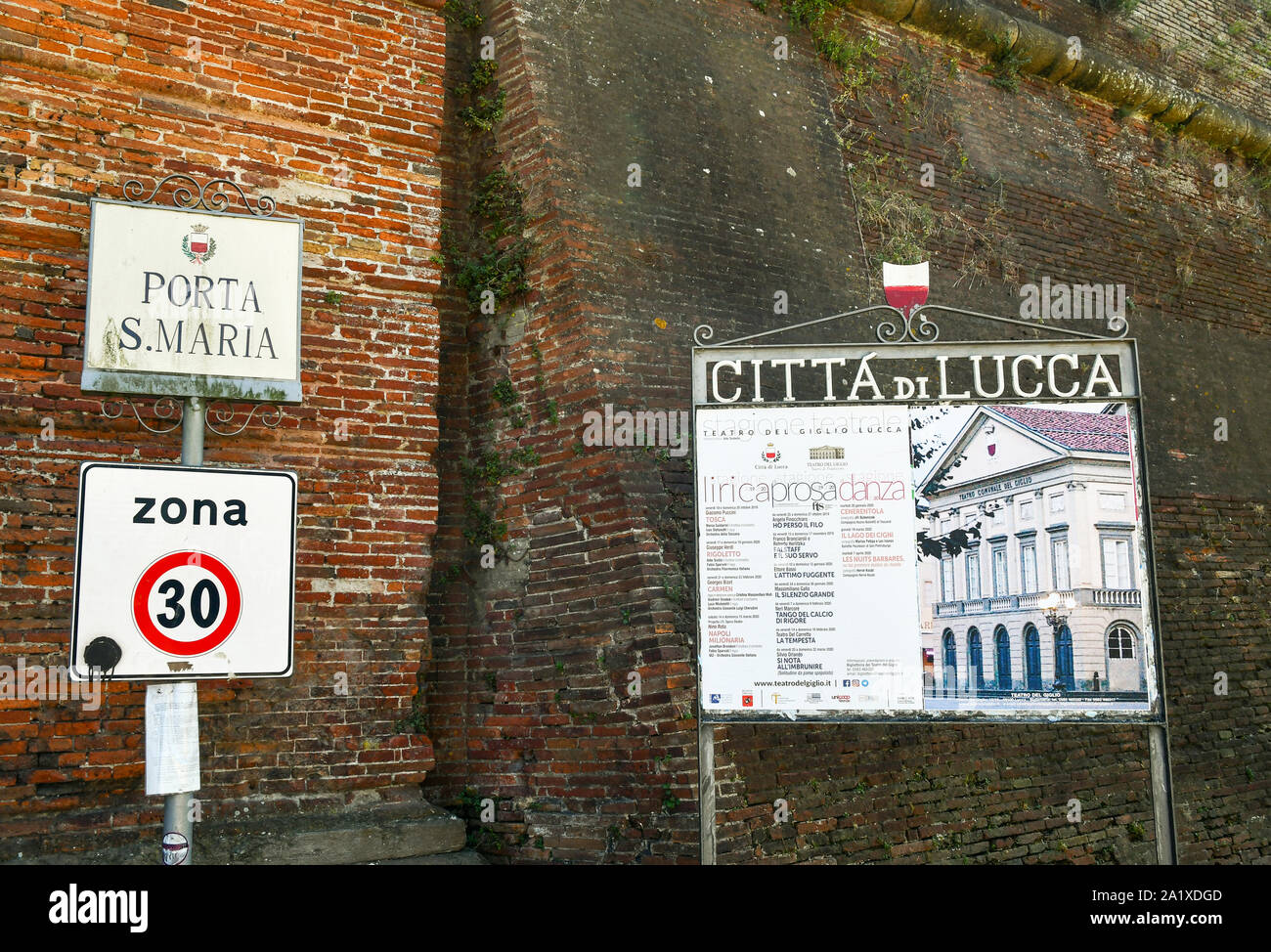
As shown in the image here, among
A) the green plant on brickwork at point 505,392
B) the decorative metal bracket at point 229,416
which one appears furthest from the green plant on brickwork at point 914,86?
the decorative metal bracket at point 229,416

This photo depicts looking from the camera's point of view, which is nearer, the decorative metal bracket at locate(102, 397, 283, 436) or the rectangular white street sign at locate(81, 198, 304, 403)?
the rectangular white street sign at locate(81, 198, 304, 403)

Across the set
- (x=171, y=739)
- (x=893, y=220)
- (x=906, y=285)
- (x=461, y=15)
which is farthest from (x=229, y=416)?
(x=893, y=220)

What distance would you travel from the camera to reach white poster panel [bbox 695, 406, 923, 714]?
16.4 ft

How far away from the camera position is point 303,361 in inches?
231

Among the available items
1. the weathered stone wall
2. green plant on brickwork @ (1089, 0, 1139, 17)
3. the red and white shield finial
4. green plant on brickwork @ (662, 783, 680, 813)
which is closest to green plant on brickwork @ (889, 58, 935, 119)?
the weathered stone wall

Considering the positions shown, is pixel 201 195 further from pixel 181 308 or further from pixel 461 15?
pixel 461 15

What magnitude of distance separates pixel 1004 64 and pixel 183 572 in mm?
9759

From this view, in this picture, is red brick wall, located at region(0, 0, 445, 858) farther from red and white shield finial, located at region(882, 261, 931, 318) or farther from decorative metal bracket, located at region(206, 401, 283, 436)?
red and white shield finial, located at region(882, 261, 931, 318)

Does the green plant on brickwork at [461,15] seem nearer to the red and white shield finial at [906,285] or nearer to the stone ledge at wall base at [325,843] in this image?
the red and white shield finial at [906,285]

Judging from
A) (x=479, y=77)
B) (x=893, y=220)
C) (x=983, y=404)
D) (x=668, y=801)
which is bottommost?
(x=668, y=801)

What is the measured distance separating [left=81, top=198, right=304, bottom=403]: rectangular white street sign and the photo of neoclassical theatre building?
303 cm

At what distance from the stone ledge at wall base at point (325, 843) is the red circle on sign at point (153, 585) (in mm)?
1834

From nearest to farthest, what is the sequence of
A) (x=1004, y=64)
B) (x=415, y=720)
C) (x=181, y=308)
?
(x=181, y=308)
(x=415, y=720)
(x=1004, y=64)

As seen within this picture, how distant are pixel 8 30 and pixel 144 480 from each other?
3.09 metres
